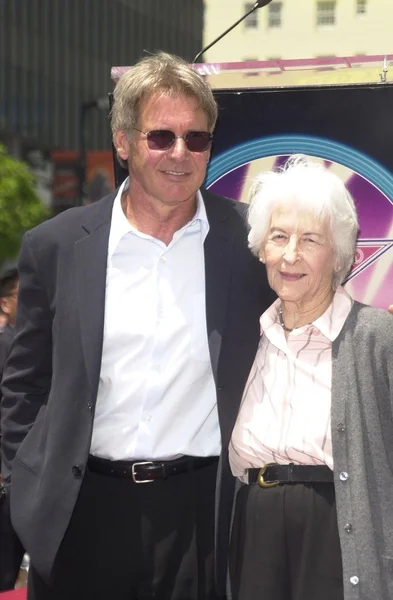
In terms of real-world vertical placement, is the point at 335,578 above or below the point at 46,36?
below

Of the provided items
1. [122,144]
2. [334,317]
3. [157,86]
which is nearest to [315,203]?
[334,317]

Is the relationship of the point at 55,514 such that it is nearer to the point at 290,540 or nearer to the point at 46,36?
the point at 290,540

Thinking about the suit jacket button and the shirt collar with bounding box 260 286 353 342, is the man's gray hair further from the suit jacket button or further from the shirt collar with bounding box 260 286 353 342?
the suit jacket button

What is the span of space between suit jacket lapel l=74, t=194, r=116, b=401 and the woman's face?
0.57 meters

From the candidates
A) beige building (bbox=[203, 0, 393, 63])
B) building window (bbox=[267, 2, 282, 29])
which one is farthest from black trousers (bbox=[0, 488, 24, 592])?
building window (bbox=[267, 2, 282, 29])

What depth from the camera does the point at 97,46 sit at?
52812 mm

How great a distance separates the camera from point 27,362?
3.75 metres

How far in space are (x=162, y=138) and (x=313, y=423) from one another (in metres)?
1.05

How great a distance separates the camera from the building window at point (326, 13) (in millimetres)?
55250

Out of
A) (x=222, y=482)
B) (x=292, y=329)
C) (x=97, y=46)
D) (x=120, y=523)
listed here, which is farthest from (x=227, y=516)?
(x=97, y=46)

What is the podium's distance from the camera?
3863 millimetres

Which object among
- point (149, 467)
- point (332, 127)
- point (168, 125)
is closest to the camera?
point (149, 467)

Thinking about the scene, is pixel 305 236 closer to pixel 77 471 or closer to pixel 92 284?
pixel 92 284

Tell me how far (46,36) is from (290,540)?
158ft
